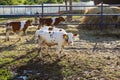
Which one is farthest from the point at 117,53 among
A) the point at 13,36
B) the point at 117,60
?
the point at 13,36

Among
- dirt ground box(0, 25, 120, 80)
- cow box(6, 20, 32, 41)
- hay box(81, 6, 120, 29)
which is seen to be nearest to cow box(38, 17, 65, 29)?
cow box(6, 20, 32, 41)

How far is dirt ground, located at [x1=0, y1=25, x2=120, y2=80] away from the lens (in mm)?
7586

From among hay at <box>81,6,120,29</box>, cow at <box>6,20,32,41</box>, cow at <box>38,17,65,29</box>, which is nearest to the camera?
cow at <box>6,20,32,41</box>

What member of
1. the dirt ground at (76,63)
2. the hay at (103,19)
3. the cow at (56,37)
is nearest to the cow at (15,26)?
the dirt ground at (76,63)

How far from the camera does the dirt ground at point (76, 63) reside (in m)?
7.59

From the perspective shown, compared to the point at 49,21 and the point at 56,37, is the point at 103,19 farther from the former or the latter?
the point at 56,37

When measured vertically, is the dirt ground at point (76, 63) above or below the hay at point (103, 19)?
below

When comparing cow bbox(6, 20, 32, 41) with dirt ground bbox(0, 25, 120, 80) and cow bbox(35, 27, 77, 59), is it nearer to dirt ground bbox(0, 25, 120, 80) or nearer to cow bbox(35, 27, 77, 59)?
dirt ground bbox(0, 25, 120, 80)

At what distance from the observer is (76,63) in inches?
332

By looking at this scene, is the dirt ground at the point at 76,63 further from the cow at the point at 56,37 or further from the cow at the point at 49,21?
the cow at the point at 49,21

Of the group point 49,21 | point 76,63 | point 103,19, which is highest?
point 49,21

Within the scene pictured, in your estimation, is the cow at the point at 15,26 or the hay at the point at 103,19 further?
the hay at the point at 103,19

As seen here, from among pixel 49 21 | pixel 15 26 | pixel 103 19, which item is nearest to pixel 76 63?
pixel 15 26

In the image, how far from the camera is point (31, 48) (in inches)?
392
